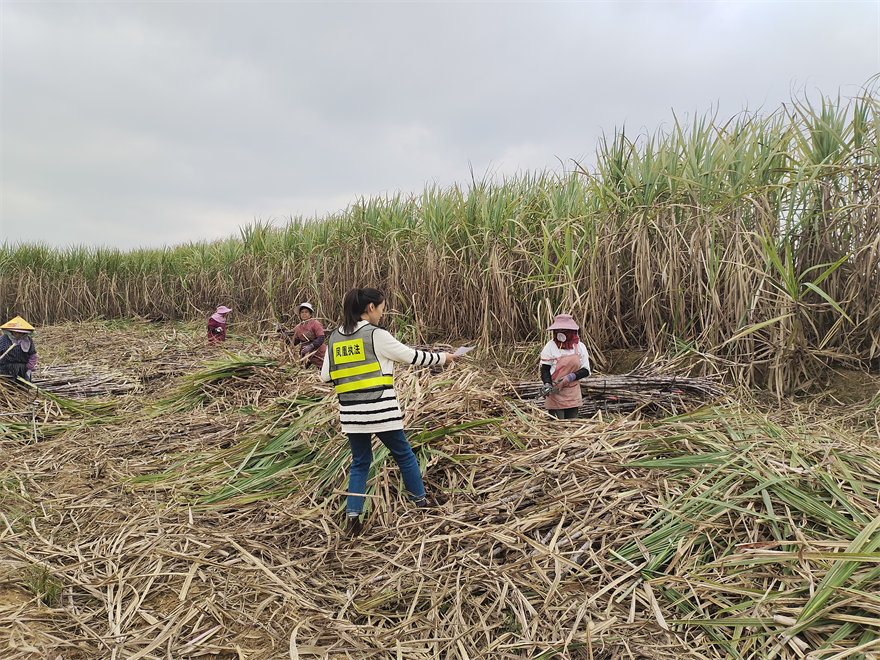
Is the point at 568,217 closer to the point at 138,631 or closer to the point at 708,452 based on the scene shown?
the point at 708,452

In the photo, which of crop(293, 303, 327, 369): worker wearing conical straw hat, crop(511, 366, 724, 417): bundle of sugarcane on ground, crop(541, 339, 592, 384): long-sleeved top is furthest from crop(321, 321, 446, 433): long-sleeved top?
crop(293, 303, 327, 369): worker wearing conical straw hat

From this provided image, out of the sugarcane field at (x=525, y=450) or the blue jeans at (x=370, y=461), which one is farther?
the blue jeans at (x=370, y=461)

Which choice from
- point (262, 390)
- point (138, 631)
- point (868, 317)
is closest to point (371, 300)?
point (138, 631)

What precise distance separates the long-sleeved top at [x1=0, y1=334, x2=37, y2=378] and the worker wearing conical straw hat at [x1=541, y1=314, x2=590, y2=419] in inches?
200

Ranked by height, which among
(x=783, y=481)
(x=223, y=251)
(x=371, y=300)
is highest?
(x=223, y=251)

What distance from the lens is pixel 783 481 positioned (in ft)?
6.82

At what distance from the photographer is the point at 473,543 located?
2.22 meters

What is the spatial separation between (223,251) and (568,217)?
8.21 metres

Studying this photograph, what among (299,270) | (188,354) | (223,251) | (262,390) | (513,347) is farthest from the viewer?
(223,251)

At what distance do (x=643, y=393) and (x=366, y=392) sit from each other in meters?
2.23

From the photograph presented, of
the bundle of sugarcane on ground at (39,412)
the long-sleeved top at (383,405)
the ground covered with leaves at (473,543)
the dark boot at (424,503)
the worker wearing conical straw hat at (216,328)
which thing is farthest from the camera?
the worker wearing conical straw hat at (216,328)

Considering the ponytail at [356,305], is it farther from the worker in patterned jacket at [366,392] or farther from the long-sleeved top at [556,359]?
the long-sleeved top at [556,359]

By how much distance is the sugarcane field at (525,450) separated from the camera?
72.1 inches

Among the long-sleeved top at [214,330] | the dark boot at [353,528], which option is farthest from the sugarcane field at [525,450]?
the long-sleeved top at [214,330]
